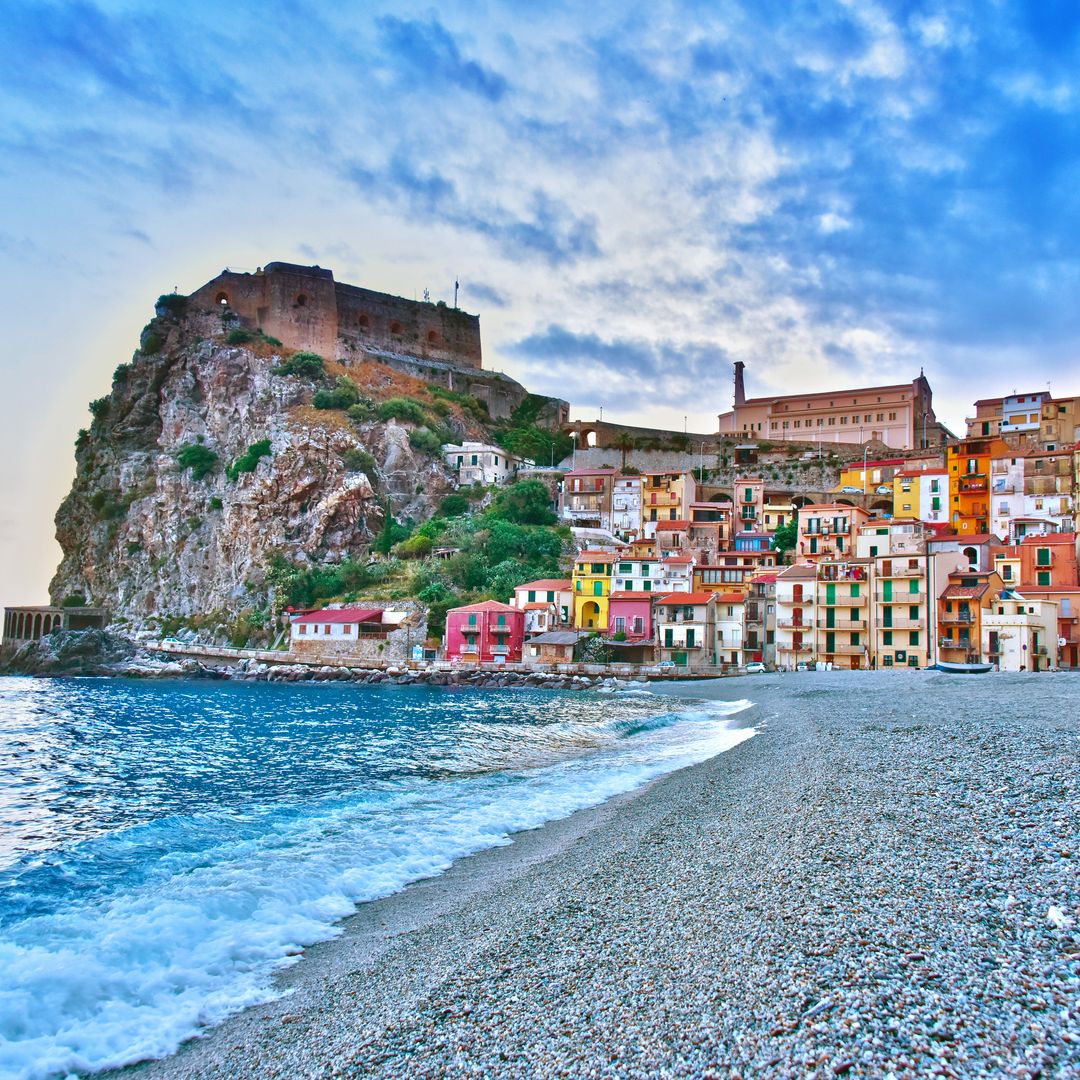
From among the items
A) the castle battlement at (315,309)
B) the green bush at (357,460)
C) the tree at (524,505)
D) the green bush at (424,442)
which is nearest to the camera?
the tree at (524,505)

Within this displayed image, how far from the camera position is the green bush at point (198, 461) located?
80.3 m

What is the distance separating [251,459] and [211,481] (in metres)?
8.32

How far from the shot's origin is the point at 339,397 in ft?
262

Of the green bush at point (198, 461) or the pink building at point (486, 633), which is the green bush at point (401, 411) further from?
the pink building at point (486, 633)

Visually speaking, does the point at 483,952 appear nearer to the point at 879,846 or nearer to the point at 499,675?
the point at 879,846

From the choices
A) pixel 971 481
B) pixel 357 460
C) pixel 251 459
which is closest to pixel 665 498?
pixel 971 481

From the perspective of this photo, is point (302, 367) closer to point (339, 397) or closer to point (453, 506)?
point (339, 397)

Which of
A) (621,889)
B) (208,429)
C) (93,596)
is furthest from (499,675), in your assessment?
(93,596)

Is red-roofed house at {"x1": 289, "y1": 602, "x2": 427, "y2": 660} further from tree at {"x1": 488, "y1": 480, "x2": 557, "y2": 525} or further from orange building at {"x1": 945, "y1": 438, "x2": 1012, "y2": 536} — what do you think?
orange building at {"x1": 945, "y1": 438, "x2": 1012, "y2": 536}

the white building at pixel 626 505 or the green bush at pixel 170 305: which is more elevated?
the green bush at pixel 170 305

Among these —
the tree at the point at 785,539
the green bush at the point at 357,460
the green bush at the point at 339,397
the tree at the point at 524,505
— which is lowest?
the tree at the point at 785,539

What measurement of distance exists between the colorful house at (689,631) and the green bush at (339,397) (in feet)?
138

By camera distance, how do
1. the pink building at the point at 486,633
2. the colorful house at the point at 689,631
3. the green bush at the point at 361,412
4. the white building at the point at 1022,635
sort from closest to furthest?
the white building at the point at 1022,635 < the colorful house at the point at 689,631 < the pink building at the point at 486,633 < the green bush at the point at 361,412

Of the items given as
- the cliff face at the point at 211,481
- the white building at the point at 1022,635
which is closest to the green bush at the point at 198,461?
the cliff face at the point at 211,481
